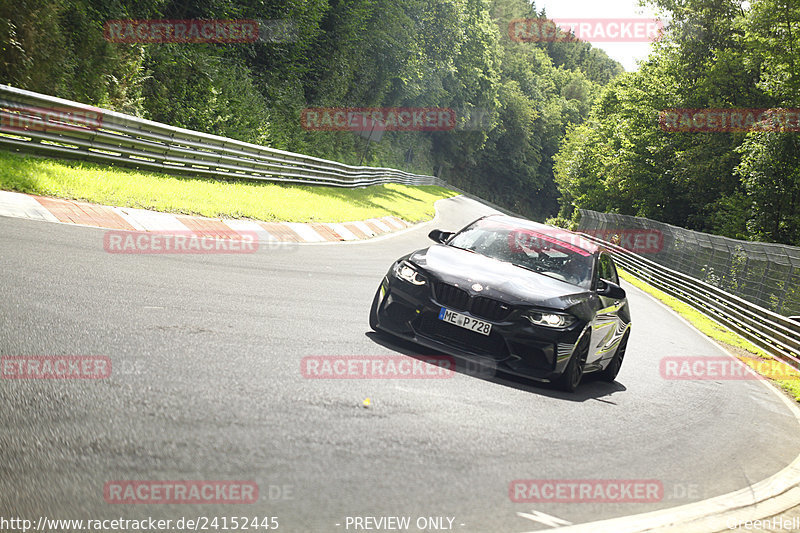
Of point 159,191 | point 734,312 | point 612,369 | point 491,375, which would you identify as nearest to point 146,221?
point 159,191

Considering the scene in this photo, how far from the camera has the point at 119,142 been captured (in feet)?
46.6

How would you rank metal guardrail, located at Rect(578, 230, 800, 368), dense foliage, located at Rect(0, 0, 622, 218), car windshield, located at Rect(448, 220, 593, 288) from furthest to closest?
dense foliage, located at Rect(0, 0, 622, 218) → metal guardrail, located at Rect(578, 230, 800, 368) → car windshield, located at Rect(448, 220, 593, 288)

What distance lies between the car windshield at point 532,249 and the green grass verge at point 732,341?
17.2ft

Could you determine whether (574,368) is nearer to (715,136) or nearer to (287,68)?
(287,68)

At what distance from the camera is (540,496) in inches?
166

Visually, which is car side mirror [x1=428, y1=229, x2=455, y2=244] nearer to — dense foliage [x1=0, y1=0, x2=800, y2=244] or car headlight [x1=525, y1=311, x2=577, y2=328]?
car headlight [x1=525, y1=311, x2=577, y2=328]

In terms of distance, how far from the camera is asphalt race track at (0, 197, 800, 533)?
3451mm

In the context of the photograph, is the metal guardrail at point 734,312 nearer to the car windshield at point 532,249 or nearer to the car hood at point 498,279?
the car windshield at point 532,249

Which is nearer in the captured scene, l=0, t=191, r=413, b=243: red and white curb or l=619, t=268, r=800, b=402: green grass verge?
l=0, t=191, r=413, b=243: red and white curb

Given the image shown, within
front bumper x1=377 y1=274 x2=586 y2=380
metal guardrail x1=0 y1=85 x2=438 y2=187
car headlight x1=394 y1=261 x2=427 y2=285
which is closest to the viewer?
front bumper x1=377 y1=274 x2=586 y2=380

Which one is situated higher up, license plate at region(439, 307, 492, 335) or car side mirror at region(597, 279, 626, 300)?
car side mirror at region(597, 279, 626, 300)

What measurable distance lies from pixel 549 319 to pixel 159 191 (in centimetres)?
898

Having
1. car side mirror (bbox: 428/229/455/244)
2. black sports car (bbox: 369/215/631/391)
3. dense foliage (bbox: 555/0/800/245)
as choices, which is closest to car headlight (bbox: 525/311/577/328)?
black sports car (bbox: 369/215/631/391)

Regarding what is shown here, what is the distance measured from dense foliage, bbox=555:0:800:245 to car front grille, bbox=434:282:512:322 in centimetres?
2919
